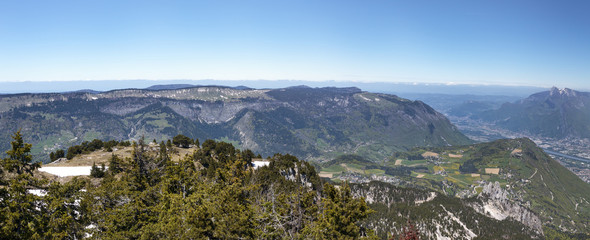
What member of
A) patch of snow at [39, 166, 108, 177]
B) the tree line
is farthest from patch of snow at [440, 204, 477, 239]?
patch of snow at [39, 166, 108, 177]

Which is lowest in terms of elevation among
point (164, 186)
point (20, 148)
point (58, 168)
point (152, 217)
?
point (58, 168)

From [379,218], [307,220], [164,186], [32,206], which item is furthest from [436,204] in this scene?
[32,206]

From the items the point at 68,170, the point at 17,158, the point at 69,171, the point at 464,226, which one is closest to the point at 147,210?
the point at 17,158

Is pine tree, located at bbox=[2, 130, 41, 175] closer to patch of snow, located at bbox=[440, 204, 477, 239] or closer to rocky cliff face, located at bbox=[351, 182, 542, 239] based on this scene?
rocky cliff face, located at bbox=[351, 182, 542, 239]

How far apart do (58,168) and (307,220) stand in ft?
244

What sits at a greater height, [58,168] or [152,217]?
[152,217]

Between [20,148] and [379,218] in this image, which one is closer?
[20,148]

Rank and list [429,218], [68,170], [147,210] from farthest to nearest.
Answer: [429,218] → [68,170] → [147,210]

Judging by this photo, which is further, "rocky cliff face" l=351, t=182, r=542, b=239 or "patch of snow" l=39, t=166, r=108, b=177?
"rocky cliff face" l=351, t=182, r=542, b=239

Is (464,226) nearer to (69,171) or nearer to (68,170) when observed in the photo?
(69,171)

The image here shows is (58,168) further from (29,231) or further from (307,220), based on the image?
(307,220)

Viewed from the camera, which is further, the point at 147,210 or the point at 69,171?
the point at 69,171

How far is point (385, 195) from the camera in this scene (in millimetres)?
187375

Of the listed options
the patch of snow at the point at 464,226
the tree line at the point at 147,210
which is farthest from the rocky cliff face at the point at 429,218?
the tree line at the point at 147,210
